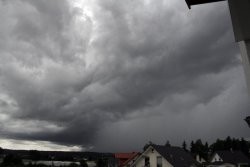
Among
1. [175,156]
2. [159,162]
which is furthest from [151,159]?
[175,156]

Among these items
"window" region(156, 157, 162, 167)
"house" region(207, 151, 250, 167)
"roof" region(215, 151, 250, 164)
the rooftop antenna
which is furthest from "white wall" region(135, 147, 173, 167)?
the rooftop antenna

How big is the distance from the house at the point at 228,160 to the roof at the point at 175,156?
26.6 meters

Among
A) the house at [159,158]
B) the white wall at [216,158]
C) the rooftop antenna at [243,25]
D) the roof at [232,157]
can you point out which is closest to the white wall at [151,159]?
the house at [159,158]

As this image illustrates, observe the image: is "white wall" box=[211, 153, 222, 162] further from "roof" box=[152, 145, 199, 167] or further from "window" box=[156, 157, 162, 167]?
"window" box=[156, 157, 162, 167]

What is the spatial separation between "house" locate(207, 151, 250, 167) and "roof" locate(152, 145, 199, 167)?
26589 millimetres

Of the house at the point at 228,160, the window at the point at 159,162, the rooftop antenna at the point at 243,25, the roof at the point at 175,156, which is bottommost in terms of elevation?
the rooftop antenna at the point at 243,25

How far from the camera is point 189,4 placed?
509 centimetres

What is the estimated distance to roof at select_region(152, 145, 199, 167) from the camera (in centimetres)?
6038

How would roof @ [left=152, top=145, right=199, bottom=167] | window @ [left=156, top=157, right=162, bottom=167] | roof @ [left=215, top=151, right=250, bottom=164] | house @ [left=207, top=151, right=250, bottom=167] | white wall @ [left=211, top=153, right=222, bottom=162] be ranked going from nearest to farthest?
window @ [left=156, top=157, right=162, bottom=167] → roof @ [left=152, top=145, right=199, bottom=167] → house @ [left=207, top=151, right=250, bottom=167] → roof @ [left=215, top=151, right=250, bottom=164] → white wall @ [left=211, top=153, right=222, bottom=162]

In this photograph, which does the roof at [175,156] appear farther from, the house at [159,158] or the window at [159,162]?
the window at [159,162]

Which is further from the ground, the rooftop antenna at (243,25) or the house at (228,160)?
the house at (228,160)

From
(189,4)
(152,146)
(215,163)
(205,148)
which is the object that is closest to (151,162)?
(152,146)

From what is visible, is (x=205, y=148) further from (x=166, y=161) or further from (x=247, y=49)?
(x=247, y=49)

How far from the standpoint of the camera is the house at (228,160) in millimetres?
92375
